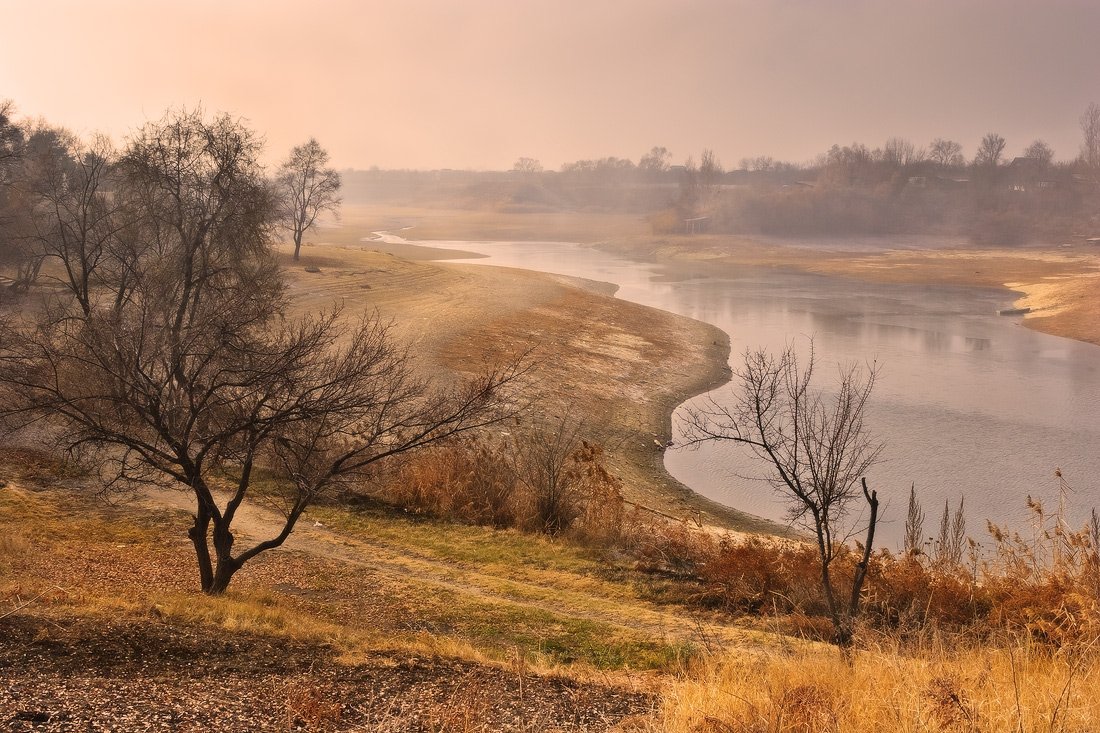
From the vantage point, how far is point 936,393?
25.2 m

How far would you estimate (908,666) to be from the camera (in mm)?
5758

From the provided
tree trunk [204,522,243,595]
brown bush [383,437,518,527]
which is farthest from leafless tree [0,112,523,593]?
brown bush [383,437,518,527]

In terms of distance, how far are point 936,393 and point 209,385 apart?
22668mm

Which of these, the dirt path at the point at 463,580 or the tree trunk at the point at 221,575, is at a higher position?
the tree trunk at the point at 221,575

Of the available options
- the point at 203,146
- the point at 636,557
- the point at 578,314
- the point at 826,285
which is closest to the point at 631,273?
the point at 826,285

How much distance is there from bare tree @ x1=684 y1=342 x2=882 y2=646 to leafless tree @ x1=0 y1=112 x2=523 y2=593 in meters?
3.50

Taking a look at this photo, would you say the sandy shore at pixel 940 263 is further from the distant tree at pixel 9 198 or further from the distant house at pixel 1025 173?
the distant tree at pixel 9 198

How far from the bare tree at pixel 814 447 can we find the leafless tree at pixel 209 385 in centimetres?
350

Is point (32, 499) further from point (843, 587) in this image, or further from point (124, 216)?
point (843, 587)

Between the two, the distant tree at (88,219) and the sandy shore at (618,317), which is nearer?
the distant tree at (88,219)

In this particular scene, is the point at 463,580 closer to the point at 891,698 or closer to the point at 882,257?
the point at 891,698

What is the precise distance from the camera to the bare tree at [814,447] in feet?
28.8

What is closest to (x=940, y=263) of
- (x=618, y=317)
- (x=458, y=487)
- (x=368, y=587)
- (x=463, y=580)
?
(x=618, y=317)

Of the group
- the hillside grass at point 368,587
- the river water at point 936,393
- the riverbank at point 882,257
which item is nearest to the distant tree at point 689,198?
the riverbank at point 882,257
